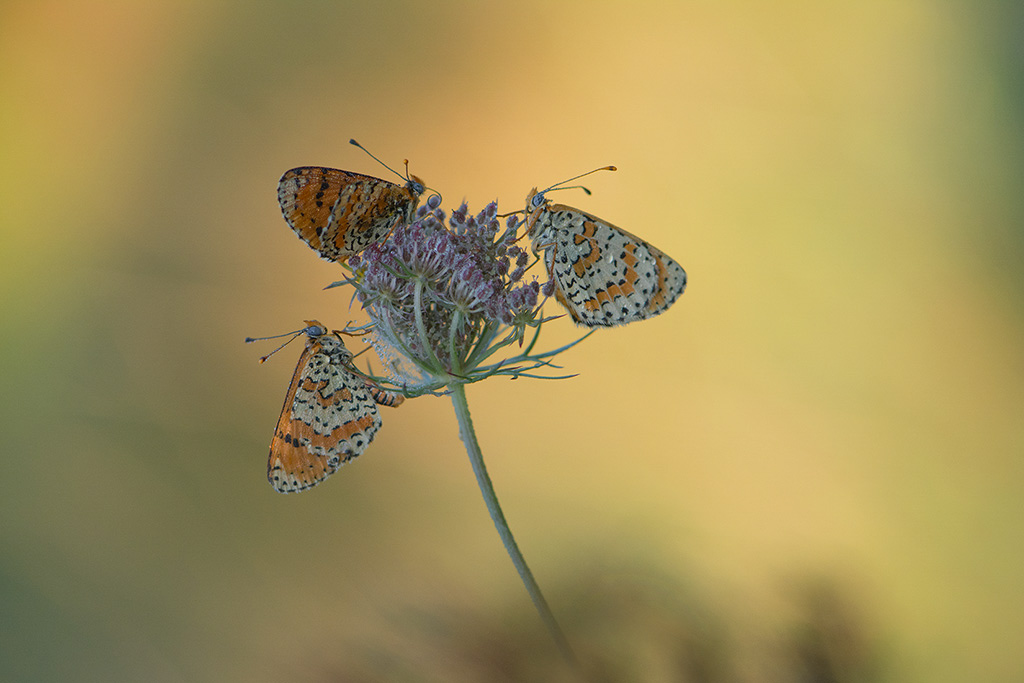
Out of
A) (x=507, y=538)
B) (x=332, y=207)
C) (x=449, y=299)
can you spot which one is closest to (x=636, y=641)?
(x=507, y=538)

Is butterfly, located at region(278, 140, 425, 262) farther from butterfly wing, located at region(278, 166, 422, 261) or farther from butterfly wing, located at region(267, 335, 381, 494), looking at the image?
butterfly wing, located at region(267, 335, 381, 494)

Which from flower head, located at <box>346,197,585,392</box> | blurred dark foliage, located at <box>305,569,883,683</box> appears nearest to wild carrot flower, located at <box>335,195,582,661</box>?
flower head, located at <box>346,197,585,392</box>

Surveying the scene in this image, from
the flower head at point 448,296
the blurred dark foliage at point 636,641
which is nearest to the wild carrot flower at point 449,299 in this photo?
the flower head at point 448,296

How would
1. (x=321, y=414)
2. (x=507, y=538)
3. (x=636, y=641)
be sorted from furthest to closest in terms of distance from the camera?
(x=636, y=641), (x=321, y=414), (x=507, y=538)

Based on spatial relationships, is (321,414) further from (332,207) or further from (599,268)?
(599,268)

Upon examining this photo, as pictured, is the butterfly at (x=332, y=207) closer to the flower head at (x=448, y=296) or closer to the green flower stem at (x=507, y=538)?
the flower head at (x=448, y=296)

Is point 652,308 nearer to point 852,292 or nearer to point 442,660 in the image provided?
point 442,660
